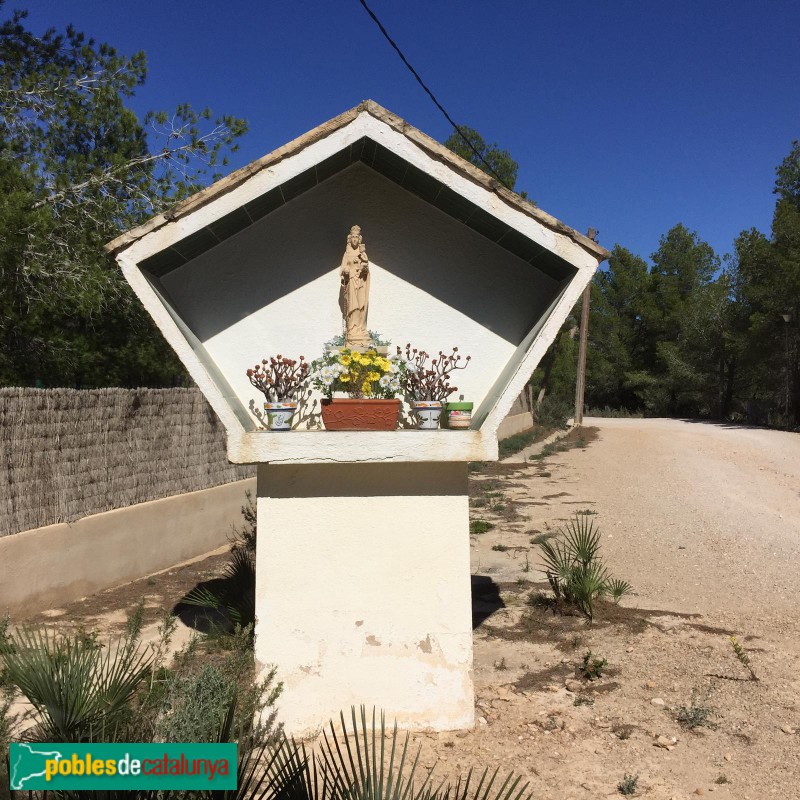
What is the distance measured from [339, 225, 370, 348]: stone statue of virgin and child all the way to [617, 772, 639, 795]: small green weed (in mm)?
3051

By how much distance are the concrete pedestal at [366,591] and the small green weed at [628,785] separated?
1083mm

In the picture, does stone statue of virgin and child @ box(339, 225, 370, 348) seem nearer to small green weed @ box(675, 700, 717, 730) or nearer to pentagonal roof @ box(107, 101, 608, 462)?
pentagonal roof @ box(107, 101, 608, 462)

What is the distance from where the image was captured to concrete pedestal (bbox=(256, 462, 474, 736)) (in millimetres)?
4855

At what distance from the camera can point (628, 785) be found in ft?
13.3

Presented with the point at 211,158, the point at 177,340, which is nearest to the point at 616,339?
the point at 211,158

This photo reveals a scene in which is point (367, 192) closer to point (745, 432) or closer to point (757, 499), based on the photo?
point (757, 499)

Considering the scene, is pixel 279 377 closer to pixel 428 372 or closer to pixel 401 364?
pixel 401 364

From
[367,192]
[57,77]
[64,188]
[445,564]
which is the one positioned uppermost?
[57,77]

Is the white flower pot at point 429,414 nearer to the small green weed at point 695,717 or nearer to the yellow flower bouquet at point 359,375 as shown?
the yellow flower bouquet at point 359,375

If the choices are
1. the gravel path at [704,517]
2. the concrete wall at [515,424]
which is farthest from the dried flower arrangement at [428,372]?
the concrete wall at [515,424]

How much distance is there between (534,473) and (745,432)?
12646mm

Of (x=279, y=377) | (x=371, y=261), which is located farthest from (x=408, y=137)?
(x=279, y=377)

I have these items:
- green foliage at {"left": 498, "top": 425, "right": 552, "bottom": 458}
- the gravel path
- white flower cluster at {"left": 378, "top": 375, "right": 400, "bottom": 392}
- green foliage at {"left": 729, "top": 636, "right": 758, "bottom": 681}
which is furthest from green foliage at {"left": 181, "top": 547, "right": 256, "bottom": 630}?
green foliage at {"left": 498, "top": 425, "right": 552, "bottom": 458}

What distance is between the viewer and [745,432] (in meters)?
27.0
